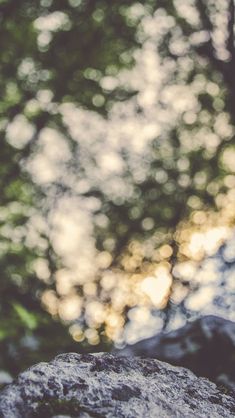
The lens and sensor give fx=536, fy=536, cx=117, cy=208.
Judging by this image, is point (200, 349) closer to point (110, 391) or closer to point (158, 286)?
point (110, 391)

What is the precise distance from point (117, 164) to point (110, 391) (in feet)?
41.3

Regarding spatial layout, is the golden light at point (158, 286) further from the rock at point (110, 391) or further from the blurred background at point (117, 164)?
the rock at point (110, 391)

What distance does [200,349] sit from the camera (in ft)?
11.4

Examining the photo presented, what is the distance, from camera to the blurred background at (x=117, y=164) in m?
10.4

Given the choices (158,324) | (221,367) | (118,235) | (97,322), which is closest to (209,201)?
(118,235)

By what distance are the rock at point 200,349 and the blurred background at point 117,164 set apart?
3.77 m

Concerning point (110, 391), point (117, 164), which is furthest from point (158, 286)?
point (110, 391)

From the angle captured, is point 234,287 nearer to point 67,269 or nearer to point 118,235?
point 118,235

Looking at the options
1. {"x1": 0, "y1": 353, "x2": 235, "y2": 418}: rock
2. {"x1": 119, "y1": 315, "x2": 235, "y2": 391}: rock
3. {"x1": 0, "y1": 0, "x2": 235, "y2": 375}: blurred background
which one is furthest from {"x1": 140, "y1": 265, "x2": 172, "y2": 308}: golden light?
{"x1": 0, "y1": 353, "x2": 235, "y2": 418}: rock

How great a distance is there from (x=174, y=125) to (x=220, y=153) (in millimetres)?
1419

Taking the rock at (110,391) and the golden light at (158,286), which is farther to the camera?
the golden light at (158,286)

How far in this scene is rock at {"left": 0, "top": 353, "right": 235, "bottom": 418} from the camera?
7.80 ft

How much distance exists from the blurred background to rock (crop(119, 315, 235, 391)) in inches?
148

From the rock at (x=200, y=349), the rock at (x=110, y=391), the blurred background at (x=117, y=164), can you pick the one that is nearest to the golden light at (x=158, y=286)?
the blurred background at (x=117, y=164)
